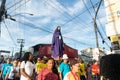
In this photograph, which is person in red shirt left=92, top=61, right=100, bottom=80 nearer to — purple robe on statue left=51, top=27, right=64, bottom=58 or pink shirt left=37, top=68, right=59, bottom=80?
purple robe on statue left=51, top=27, right=64, bottom=58

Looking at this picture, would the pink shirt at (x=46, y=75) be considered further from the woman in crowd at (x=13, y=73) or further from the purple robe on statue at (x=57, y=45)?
the woman in crowd at (x=13, y=73)

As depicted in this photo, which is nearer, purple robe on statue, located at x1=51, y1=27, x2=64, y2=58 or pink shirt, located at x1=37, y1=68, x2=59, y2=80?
pink shirt, located at x1=37, y1=68, x2=59, y2=80

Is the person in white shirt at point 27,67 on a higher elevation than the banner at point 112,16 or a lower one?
lower

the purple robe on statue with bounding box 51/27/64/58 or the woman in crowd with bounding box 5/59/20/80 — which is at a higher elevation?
the purple robe on statue with bounding box 51/27/64/58

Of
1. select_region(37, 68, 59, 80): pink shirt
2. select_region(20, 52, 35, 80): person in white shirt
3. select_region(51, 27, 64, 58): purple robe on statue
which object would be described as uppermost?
select_region(51, 27, 64, 58): purple robe on statue

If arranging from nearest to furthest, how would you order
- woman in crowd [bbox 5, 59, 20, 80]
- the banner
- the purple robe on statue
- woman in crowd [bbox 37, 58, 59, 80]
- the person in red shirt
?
woman in crowd [bbox 37, 58, 59, 80], the purple robe on statue, woman in crowd [bbox 5, 59, 20, 80], the person in red shirt, the banner

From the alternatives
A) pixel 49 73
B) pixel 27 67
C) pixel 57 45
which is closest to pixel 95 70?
pixel 57 45

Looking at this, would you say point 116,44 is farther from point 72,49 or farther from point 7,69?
point 72,49

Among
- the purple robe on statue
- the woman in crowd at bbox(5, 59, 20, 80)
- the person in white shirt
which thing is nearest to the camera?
the person in white shirt

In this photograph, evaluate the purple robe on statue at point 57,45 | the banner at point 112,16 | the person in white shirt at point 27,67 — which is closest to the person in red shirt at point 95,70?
the purple robe on statue at point 57,45

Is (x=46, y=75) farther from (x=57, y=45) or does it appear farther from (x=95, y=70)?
(x=95, y=70)

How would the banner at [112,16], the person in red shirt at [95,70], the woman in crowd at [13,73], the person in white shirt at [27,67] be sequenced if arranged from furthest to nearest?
the banner at [112,16], the person in red shirt at [95,70], the woman in crowd at [13,73], the person in white shirt at [27,67]

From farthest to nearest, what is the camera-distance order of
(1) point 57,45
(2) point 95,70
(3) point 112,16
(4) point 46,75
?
(3) point 112,16 < (2) point 95,70 < (1) point 57,45 < (4) point 46,75

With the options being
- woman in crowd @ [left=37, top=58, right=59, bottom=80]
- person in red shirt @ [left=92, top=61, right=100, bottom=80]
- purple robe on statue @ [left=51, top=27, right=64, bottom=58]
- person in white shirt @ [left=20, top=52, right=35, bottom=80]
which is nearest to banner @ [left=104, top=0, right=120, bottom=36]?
person in red shirt @ [left=92, top=61, right=100, bottom=80]
